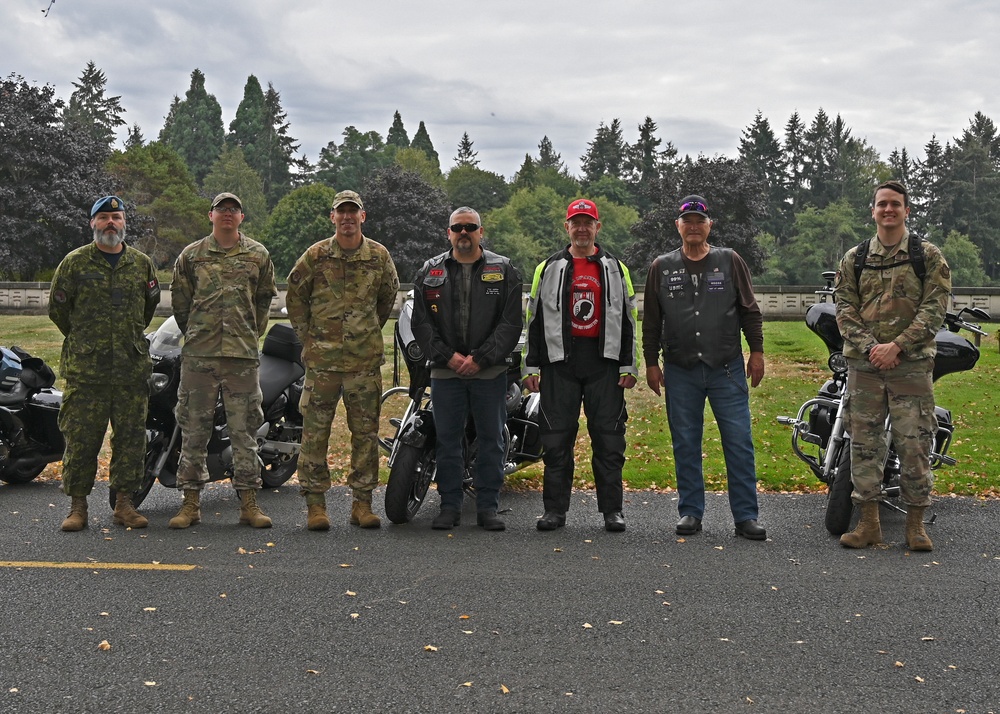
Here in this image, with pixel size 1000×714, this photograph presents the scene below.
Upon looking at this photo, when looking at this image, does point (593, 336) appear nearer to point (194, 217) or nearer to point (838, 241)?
point (194, 217)

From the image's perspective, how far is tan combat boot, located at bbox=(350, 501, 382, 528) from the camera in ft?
21.2

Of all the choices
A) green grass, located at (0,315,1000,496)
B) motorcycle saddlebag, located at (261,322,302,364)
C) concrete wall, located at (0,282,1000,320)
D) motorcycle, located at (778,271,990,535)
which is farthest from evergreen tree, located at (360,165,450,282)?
motorcycle, located at (778,271,990,535)

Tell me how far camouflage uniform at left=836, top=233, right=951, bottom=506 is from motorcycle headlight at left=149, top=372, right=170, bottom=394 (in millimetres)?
4268

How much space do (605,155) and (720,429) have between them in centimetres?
10757

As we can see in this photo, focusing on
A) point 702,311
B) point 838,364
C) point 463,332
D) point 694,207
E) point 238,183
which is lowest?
point 838,364

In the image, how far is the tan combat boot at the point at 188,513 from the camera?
647cm

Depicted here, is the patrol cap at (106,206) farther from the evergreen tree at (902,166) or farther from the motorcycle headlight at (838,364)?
the evergreen tree at (902,166)

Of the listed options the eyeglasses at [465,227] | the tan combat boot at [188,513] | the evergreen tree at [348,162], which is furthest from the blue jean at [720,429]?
the evergreen tree at [348,162]

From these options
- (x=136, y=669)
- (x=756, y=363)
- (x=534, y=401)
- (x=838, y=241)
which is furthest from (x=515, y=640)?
(x=838, y=241)

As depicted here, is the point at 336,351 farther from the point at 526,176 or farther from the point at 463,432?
the point at 526,176

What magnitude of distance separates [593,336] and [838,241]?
75.5m

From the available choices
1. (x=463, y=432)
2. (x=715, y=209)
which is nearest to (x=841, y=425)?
(x=463, y=432)

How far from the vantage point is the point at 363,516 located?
6.47 m

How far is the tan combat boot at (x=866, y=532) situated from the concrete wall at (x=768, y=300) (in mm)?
25861
